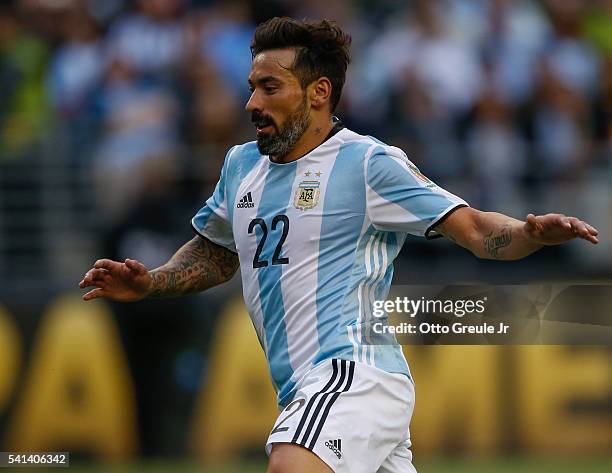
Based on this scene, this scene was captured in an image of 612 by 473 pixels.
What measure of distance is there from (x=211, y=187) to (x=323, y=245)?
232 inches

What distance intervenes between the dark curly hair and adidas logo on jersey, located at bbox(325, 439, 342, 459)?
1.60 m

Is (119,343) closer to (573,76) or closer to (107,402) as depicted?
(107,402)

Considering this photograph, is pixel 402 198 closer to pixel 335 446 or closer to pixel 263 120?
pixel 263 120

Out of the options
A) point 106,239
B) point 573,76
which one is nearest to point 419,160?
Result: point 573,76

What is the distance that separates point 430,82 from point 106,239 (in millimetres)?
3176

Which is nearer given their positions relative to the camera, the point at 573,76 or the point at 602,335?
the point at 602,335

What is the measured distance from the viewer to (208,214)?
6.54 metres

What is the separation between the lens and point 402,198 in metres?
5.70

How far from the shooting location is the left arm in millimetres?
5023

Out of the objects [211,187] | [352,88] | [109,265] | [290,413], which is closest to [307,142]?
[109,265]

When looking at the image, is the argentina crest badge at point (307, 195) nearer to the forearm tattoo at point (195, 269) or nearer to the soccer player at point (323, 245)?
the soccer player at point (323, 245)

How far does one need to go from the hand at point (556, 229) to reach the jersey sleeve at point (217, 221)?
176 centimetres

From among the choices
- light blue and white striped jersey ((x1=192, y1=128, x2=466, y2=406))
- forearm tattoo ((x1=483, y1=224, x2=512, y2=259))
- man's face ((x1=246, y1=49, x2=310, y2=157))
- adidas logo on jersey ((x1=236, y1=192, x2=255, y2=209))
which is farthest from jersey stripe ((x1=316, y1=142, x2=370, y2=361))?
forearm tattoo ((x1=483, y1=224, x2=512, y2=259))

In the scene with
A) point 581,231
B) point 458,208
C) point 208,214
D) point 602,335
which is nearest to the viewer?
point 581,231
